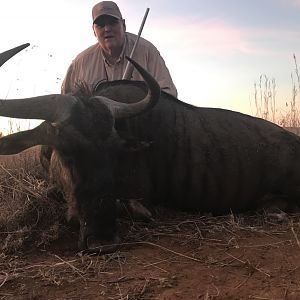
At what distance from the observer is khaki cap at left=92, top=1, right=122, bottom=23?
6007 millimetres

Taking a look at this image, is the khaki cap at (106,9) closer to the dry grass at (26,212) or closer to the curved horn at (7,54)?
the dry grass at (26,212)

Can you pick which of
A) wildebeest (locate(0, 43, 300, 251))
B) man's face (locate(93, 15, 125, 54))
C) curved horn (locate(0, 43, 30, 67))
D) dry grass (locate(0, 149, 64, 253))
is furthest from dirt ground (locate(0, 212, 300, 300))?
man's face (locate(93, 15, 125, 54))

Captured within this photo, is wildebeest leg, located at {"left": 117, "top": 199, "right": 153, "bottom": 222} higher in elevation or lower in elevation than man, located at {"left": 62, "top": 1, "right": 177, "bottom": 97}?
lower

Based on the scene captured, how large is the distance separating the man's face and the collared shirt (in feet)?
0.43

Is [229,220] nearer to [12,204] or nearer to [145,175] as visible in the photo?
[145,175]

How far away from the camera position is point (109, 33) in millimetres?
6004

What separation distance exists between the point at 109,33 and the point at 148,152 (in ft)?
7.39

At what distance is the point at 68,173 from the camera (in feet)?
11.8

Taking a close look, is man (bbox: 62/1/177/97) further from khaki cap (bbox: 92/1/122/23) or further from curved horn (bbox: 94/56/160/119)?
curved horn (bbox: 94/56/160/119)

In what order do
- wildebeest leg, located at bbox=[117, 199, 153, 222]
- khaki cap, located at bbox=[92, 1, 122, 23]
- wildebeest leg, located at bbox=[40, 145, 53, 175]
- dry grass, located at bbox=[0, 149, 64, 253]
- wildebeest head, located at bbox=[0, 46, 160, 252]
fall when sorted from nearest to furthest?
wildebeest head, located at bbox=[0, 46, 160, 252], dry grass, located at bbox=[0, 149, 64, 253], wildebeest leg, located at bbox=[117, 199, 153, 222], wildebeest leg, located at bbox=[40, 145, 53, 175], khaki cap, located at bbox=[92, 1, 122, 23]

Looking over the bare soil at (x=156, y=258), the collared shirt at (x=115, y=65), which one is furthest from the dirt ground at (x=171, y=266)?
the collared shirt at (x=115, y=65)

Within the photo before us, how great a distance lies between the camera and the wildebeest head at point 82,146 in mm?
3451

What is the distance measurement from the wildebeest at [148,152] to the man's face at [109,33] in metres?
1.61

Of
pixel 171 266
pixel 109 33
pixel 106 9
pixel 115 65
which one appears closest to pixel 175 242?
pixel 171 266
